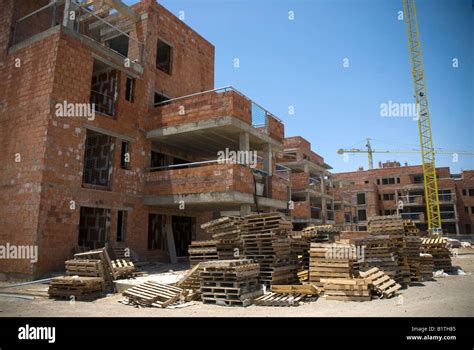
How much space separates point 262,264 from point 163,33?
14574mm

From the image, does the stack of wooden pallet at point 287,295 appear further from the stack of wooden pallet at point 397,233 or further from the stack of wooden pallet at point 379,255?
the stack of wooden pallet at point 397,233

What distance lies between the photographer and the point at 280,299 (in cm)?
985

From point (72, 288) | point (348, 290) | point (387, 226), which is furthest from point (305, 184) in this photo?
point (72, 288)

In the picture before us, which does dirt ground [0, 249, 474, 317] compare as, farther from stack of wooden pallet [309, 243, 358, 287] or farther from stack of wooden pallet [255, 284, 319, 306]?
stack of wooden pallet [309, 243, 358, 287]

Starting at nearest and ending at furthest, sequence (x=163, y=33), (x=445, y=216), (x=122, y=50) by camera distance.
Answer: (x=163, y=33), (x=122, y=50), (x=445, y=216)

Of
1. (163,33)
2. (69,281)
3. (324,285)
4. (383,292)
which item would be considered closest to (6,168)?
(69,281)

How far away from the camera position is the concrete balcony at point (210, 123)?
16266mm

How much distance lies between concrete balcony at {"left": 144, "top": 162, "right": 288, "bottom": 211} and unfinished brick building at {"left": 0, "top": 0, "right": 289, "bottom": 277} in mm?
50

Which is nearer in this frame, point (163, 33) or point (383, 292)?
point (383, 292)

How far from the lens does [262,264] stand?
1188cm

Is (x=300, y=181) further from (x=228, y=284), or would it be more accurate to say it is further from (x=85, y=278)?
(x=85, y=278)

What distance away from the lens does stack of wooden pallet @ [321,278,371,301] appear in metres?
10.2

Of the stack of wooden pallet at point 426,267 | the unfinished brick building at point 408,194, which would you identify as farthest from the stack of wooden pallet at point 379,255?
the unfinished brick building at point 408,194
